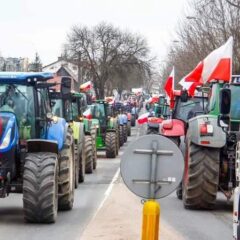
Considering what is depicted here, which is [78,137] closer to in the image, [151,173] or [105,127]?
[105,127]

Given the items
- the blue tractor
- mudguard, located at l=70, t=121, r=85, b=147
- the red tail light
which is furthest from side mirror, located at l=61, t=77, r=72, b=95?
mudguard, located at l=70, t=121, r=85, b=147

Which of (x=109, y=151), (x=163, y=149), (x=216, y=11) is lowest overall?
(x=109, y=151)

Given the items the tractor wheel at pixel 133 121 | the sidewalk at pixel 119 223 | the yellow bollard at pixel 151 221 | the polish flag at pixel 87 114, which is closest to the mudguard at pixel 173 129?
the sidewalk at pixel 119 223

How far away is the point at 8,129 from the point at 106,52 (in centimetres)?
6891

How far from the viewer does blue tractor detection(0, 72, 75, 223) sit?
1048 cm

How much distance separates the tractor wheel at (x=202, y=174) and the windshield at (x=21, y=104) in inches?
105

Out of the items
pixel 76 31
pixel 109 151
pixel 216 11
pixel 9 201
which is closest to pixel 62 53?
pixel 76 31

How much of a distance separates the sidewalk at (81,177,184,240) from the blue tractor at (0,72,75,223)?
2.28ft

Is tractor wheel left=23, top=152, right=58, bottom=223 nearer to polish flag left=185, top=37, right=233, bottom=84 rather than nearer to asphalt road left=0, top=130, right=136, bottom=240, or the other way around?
asphalt road left=0, top=130, right=136, bottom=240

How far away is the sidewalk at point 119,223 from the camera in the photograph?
986 centimetres

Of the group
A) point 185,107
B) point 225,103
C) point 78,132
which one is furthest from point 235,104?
point 78,132

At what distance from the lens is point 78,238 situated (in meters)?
9.80

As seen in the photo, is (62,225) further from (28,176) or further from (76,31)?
(76,31)

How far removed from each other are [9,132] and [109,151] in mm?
16914
